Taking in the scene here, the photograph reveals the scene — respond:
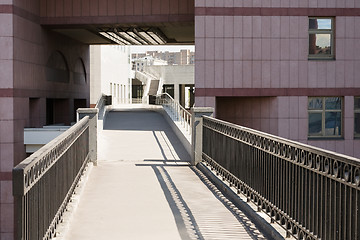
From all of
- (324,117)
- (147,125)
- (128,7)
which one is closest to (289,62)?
(324,117)

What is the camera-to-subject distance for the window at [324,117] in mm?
23438

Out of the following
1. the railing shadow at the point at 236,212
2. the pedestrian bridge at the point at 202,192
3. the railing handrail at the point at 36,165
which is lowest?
the railing shadow at the point at 236,212

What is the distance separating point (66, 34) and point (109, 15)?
7408 mm

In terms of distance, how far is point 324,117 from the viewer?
77.0 ft

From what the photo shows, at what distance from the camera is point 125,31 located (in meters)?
29.5

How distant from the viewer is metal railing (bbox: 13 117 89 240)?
15.2ft

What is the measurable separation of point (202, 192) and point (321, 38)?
14788mm

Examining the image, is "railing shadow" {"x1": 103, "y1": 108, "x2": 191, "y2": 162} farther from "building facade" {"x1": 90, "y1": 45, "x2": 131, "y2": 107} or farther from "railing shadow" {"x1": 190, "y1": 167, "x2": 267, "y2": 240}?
"building facade" {"x1": 90, "y1": 45, "x2": 131, "y2": 107}

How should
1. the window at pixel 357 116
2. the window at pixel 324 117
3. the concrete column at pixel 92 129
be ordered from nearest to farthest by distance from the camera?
the concrete column at pixel 92 129, the window at pixel 324 117, the window at pixel 357 116

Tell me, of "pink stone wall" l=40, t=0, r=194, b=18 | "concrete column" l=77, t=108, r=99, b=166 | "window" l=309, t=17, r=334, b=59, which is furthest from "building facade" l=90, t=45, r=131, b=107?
"concrete column" l=77, t=108, r=99, b=166

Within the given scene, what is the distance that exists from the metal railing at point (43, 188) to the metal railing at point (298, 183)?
299cm

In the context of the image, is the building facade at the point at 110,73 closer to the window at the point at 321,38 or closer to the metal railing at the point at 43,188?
the window at the point at 321,38

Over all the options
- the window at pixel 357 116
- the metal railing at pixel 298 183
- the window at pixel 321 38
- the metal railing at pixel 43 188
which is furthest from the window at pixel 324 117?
the metal railing at pixel 43 188

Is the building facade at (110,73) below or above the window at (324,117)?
above
